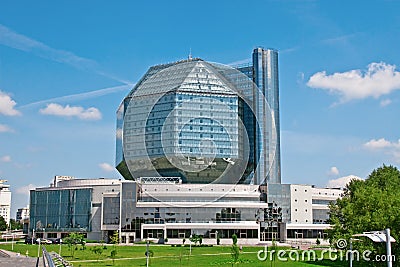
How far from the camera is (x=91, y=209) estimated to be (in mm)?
94375

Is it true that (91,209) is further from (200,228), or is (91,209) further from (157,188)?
(200,228)

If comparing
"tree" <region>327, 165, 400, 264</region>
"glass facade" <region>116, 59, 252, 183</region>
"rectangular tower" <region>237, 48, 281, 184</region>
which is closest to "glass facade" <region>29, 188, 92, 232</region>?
"glass facade" <region>116, 59, 252, 183</region>

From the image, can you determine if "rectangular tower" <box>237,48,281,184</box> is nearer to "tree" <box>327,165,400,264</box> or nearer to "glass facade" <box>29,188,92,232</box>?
"glass facade" <box>29,188,92,232</box>

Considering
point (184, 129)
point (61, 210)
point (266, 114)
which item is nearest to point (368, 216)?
point (184, 129)

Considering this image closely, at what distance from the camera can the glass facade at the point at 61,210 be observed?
9481 cm

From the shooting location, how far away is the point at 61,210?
319 ft

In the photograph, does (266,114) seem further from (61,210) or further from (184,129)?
(61,210)

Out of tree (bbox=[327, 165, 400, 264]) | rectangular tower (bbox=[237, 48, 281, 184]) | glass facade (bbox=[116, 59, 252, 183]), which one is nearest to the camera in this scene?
tree (bbox=[327, 165, 400, 264])

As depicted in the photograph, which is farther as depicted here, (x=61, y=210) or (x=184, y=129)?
(x=184, y=129)

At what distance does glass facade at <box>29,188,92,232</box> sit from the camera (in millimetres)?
94812

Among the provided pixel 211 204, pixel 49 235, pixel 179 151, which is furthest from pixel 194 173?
pixel 49 235

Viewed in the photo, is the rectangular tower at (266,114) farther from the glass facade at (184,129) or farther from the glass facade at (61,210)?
the glass facade at (61,210)

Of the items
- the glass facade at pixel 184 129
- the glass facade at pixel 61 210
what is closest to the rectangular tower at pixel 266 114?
the glass facade at pixel 184 129

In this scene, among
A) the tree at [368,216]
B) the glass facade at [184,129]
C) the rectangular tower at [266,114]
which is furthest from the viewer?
the rectangular tower at [266,114]
